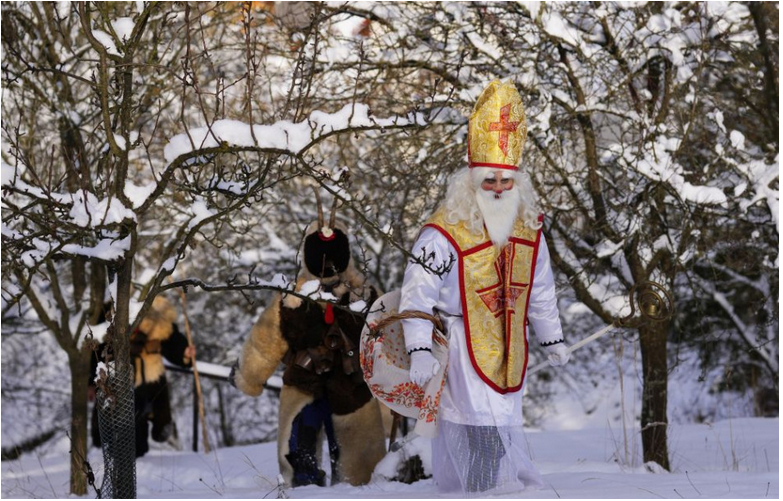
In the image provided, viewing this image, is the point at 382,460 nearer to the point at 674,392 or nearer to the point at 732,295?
the point at 732,295

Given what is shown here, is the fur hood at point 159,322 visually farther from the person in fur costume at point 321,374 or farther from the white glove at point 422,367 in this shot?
the white glove at point 422,367

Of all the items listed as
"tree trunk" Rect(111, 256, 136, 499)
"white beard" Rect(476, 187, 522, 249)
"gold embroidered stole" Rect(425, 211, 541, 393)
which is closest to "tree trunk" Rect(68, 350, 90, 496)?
"tree trunk" Rect(111, 256, 136, 499)

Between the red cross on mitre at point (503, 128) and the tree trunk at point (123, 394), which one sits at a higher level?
the red cross on mitre at point (503, 128)

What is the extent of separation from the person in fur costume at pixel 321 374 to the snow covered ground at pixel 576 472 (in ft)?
1.00

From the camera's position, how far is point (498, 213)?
483 cm

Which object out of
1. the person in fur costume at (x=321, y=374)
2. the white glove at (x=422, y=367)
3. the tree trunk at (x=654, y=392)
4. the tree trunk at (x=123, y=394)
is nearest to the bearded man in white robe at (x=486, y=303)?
the white glove at (x=422, y=367)

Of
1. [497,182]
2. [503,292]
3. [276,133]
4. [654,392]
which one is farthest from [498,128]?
[654,392]

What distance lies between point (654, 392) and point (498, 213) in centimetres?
251

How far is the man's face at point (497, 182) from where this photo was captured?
4879 mm

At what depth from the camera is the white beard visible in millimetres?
4801

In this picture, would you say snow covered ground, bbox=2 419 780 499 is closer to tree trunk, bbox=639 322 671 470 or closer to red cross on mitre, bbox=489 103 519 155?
tree trunk, bbox=639 322 671 470

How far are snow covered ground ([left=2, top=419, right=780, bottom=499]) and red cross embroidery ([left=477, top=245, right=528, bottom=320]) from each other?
2.68ft

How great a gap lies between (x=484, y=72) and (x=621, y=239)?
1279 millimetres

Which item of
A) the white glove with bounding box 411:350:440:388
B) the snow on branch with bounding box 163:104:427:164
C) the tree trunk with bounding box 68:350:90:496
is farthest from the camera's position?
the tree trunk with bounding box 68:350:90:496
